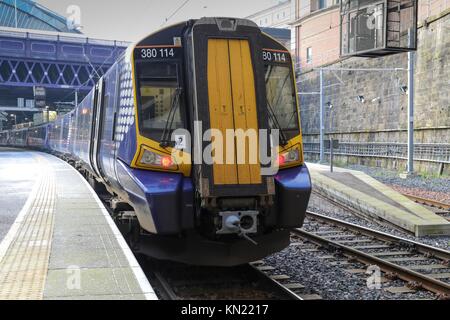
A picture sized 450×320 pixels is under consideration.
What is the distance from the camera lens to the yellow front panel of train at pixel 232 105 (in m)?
6.11

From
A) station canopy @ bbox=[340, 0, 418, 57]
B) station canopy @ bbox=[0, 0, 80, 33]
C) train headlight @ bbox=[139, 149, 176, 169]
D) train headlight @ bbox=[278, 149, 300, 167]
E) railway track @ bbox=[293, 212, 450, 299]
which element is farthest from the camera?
station canopy @ bbox=[0, 0, 80, 33]

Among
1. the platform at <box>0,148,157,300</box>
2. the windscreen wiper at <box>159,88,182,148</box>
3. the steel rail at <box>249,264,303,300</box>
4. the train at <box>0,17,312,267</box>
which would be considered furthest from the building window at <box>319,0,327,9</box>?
the windscreen wiper at <box>159,88,182,148</box>

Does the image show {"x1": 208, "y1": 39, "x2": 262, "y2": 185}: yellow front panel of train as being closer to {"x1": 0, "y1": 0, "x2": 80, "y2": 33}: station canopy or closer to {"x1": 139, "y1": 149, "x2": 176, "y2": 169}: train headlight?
{"x1": 139, "y1": 149, "x2": 176, "y2": 169}: train headlight

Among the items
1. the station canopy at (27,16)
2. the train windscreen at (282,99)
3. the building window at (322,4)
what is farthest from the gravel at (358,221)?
the station canopy at (27,16)

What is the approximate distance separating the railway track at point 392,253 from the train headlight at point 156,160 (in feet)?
11.6

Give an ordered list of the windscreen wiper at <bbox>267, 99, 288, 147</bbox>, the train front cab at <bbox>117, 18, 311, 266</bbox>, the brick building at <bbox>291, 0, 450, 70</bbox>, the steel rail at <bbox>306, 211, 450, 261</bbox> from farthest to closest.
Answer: the brick building at <bbox>291, 0, 450, 70</bbox> → the steel rail at <bbox>306, 211, 450, 261</bbox> → the windscreen wiper at <bbox>267, 99, 288, 147</bbox> → the train front cab at <bbox>117, 18, 311, 266</bbox>

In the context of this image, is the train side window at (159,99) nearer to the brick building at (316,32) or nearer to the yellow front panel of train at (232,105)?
the yellow front panel of train at (232,105)

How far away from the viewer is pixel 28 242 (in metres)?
7.60

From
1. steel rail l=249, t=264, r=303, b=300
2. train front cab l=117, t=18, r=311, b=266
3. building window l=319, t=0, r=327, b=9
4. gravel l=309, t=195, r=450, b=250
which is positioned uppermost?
building window l=319, t=0, r=327, b=9

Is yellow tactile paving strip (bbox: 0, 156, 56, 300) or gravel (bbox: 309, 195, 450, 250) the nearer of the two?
yellow tactile paving strip (bbox: 0, 156, 56, 300)

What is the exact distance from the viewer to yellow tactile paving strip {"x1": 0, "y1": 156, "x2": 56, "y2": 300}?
5.21 m

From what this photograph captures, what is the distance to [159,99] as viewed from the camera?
21.5ft

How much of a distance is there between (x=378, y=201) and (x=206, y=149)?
27.5ft

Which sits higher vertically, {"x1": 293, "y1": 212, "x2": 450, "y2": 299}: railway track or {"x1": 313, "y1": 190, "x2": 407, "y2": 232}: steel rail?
{"x1": 293, "y1": 212, "x2": 450, "y2": 299}: railway track
